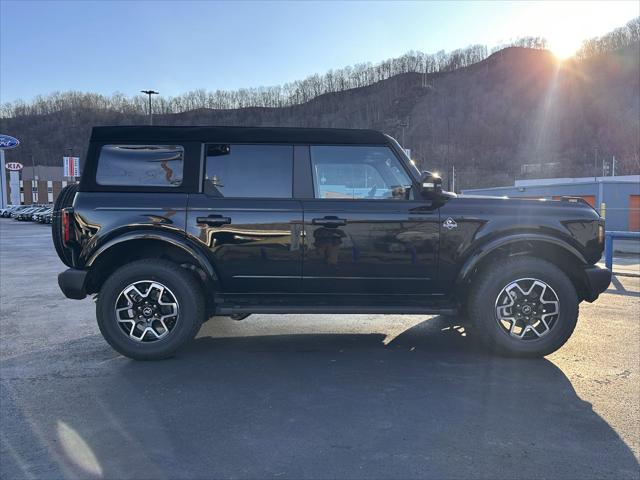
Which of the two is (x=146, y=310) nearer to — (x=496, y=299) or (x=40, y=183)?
(x=496, y=299)

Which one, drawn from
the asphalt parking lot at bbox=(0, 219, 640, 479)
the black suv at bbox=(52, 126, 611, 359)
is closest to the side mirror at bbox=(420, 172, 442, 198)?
the black suv at bbox=(52, 126, 611, 359)

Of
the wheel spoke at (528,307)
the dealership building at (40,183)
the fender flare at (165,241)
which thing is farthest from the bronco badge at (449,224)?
the dealership building at (40,183)

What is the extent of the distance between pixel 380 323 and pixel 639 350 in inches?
103

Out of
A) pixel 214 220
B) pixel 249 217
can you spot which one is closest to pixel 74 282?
pixel 214 220

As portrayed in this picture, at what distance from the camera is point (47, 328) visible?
17.4 ft

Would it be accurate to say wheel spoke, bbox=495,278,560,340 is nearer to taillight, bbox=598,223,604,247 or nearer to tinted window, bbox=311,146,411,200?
taillight, bbox=598,223,604,247

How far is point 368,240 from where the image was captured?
4160 millimetres

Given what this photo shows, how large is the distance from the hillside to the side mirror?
9405 cm

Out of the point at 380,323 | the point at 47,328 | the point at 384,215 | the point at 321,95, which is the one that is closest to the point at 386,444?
the point at 384,215

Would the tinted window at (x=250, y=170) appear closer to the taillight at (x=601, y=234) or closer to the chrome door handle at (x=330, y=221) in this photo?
the chrome door handle at (x=330, y=221)

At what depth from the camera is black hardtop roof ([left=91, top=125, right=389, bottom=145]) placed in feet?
14.1

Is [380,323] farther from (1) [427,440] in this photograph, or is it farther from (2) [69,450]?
(2) [69,450]

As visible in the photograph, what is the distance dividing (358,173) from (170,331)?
88.9 inches

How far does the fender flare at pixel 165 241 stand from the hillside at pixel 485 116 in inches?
3731
